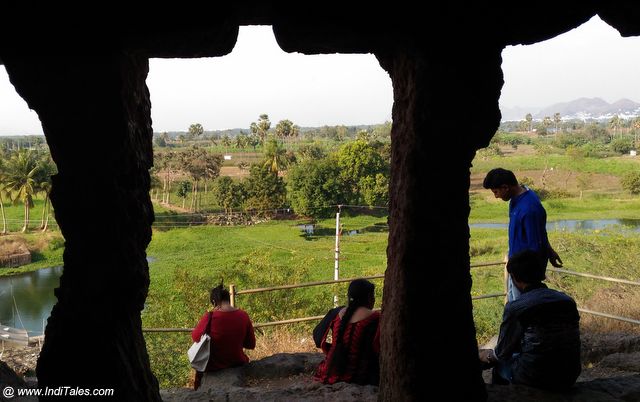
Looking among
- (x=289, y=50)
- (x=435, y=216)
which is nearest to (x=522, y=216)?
(x=435, y=216)

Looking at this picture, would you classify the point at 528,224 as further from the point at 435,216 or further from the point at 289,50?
the point at 289,50

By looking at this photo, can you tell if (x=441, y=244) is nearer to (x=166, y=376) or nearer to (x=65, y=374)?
(x=65, y=374)

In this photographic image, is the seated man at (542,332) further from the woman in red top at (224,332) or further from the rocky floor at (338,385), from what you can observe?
the woman in red top at (224,332)

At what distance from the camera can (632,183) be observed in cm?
4062

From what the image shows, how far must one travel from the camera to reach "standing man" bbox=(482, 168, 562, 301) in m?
3.74

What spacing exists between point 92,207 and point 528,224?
2.86 metres

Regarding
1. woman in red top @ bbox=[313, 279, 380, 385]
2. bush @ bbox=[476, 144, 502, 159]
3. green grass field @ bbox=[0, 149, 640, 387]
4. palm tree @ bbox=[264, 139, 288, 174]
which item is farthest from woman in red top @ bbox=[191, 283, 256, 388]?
bush @ bbox=[476, 144, 502, 159]

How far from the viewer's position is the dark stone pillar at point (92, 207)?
2395 millimetres

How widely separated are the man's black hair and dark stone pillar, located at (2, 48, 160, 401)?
2.50m

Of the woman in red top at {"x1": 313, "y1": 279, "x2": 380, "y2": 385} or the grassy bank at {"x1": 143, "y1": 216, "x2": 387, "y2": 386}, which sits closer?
the woman in red top at {"x1": 313, "y1": 279, "x2": 380, "y2": 385}

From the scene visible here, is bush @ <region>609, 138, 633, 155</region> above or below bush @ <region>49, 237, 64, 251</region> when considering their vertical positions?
above

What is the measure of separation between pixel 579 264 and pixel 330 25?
22.3 meters

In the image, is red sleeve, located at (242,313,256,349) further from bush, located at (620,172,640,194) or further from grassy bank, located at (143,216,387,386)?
bush, located at (620,172,640,194)

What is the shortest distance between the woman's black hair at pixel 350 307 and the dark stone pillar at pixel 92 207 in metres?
1.37
